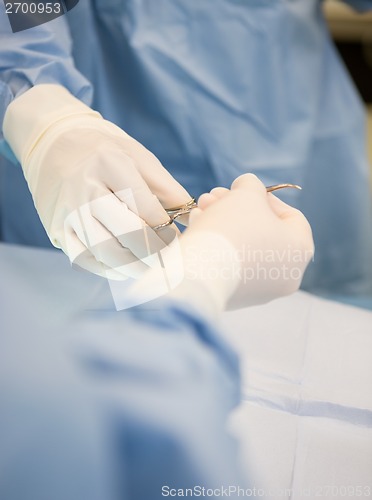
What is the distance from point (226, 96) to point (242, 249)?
0.76 m

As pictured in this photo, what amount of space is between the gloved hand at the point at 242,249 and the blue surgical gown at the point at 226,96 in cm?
54

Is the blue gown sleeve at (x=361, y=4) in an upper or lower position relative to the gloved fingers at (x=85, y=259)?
upper

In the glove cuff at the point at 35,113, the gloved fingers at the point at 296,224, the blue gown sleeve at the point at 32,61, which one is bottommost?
the gloved fingers at the point at 296,224

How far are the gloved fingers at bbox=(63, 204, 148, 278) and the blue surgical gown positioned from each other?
0.41m

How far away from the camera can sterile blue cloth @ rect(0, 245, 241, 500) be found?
1.74 feet

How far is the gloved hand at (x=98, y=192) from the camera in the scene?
37.4 inches

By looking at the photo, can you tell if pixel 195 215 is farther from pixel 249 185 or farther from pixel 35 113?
pixel 35 113

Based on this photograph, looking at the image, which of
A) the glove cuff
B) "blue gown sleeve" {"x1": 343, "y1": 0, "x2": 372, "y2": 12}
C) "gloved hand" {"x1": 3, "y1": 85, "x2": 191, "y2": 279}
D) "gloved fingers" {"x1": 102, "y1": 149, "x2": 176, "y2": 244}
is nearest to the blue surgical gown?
"blue gown sleeve" {"x1": 343, "y1": 0, "x2": 372, "y2": 12}

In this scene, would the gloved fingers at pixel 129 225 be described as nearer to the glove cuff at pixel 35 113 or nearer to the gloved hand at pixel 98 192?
the gloved hand at pixel 98 192

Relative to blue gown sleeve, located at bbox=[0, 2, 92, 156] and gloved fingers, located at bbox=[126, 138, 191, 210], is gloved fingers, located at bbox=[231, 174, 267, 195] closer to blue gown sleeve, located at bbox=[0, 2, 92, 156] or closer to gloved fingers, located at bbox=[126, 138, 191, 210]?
gloved fingers, located at bbox=[126, 138, 191, 210]

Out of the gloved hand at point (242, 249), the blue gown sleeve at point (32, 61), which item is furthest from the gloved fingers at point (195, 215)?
the blue gown sleeve at point (32, 61)

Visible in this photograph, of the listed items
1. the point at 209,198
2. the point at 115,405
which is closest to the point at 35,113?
the point at 209,198

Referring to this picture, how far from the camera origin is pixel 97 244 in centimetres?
96

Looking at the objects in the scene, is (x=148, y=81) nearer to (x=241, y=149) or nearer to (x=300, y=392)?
(x=241, y=149)
